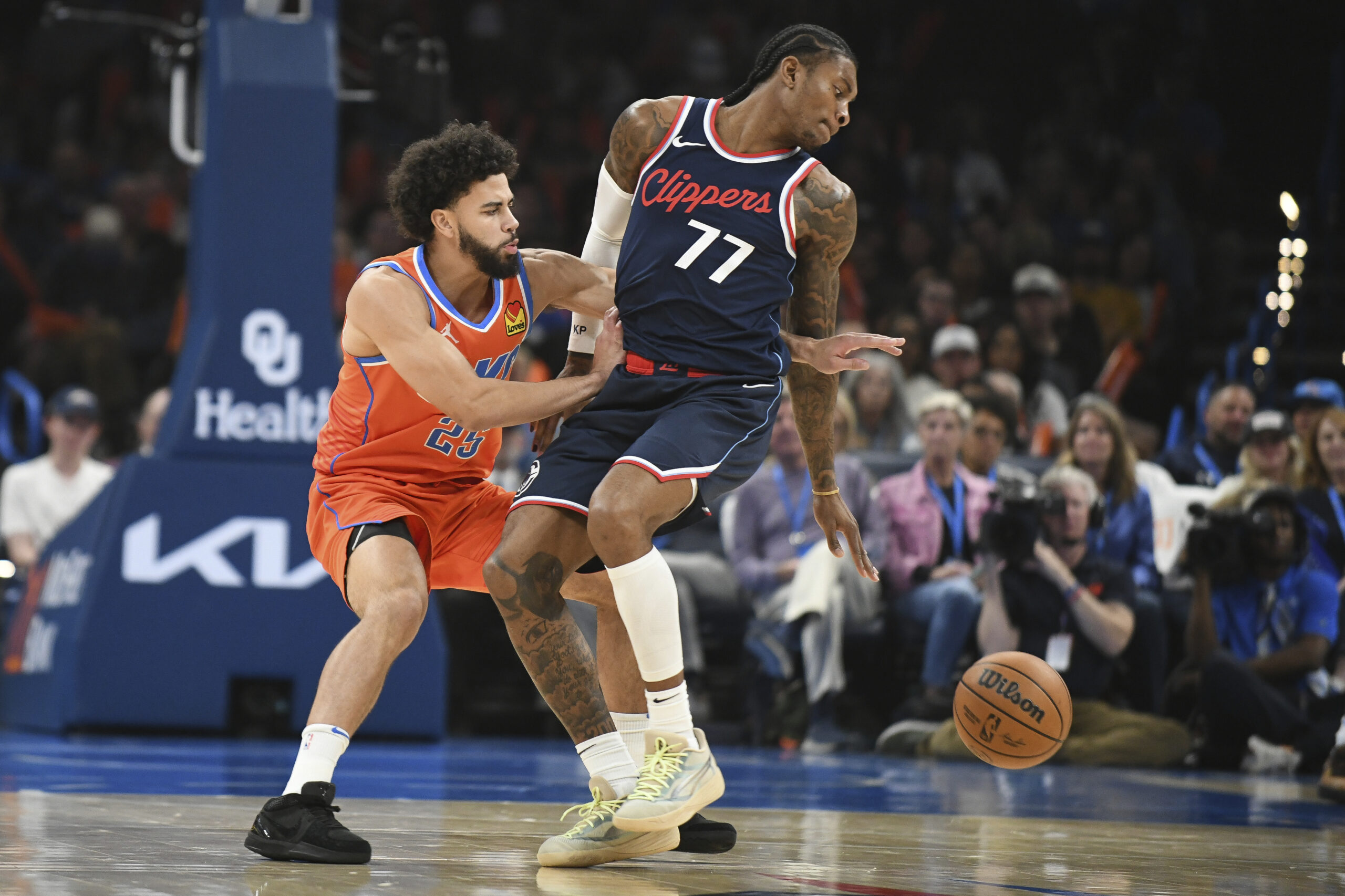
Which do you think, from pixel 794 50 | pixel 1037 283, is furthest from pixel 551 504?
pixel 1037 283

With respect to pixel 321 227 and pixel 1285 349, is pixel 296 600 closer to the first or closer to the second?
pixel 321 227

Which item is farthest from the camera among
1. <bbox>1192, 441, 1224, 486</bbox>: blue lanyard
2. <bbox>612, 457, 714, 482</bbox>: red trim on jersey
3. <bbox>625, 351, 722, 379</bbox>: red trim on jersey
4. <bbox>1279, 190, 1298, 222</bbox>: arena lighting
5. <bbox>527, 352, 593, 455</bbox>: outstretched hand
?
<bbox>1279, 190, 1298, 222</bbox>: arena lighting

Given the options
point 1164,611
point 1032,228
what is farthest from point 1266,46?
point 1164,611

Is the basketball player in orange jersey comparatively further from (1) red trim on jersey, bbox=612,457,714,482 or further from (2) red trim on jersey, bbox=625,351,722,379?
(1) red trim on jersey, bbox=612,457,714,482

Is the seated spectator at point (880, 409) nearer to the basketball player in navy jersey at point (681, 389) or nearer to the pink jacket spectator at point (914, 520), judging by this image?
the pink jacket spectator at point (914, 520)

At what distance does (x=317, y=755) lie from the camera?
12.9 ft

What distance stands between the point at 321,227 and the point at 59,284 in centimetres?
541

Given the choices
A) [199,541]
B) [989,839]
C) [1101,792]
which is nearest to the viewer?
[989,839]

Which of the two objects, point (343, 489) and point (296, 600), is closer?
point (343, 489)

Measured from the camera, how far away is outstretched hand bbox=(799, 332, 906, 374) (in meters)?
4.13

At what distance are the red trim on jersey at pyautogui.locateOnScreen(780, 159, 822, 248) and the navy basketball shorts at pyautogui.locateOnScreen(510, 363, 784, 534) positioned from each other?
358mm

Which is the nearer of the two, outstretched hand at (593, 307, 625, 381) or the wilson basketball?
outstretched hand at (593, 307, 625, 381)

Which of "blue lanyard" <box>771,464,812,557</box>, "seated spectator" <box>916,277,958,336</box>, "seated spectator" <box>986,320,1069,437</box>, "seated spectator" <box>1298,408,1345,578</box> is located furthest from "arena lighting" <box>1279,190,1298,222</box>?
"blue lanyard" <box>771,464,812,557</box>

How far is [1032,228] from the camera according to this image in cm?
1370
